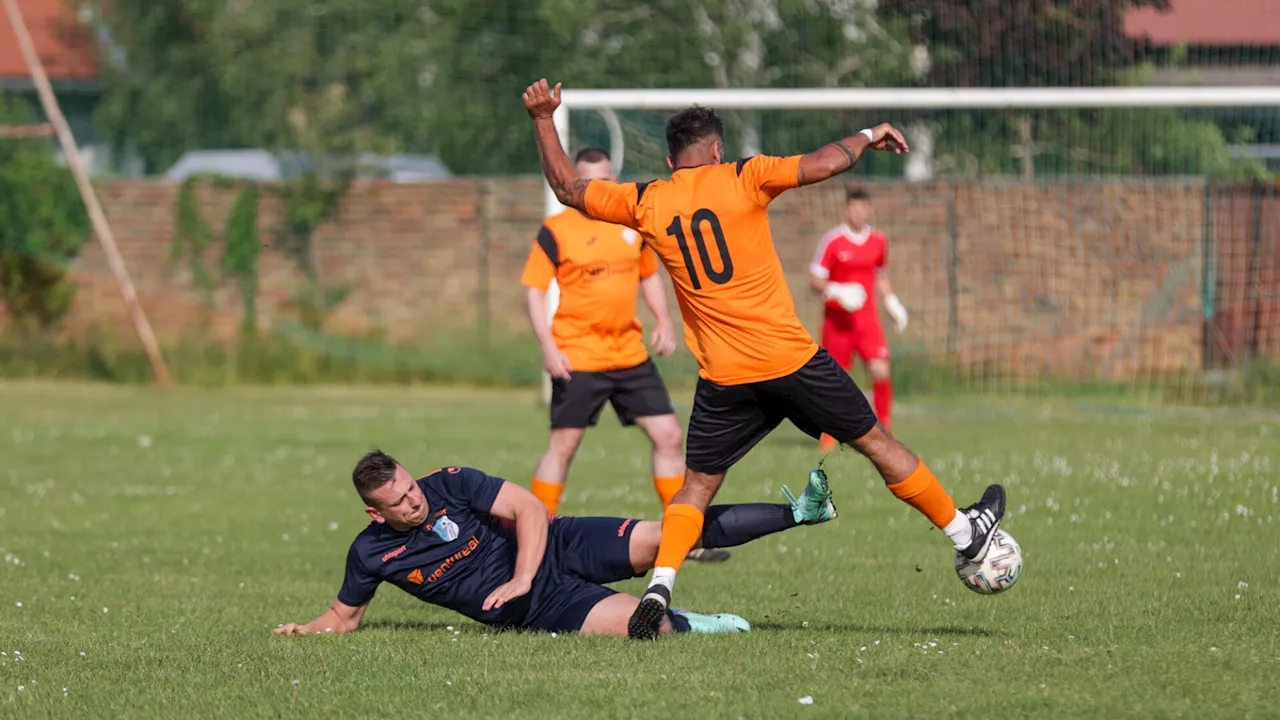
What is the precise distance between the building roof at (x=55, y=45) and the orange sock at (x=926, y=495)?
114 ft

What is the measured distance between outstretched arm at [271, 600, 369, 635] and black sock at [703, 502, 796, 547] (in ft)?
5.48

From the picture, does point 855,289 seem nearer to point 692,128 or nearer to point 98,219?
point 692,128

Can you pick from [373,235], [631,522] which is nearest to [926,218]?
[373,235]

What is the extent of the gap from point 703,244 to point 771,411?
2.89 ft

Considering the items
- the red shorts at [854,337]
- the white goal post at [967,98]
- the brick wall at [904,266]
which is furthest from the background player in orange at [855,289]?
the brick wall at [904,266]

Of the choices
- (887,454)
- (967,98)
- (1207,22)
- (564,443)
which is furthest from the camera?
(1207,22)

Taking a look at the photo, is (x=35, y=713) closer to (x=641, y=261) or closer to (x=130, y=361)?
(x=641, y=261)

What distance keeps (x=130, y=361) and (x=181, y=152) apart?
8010mm

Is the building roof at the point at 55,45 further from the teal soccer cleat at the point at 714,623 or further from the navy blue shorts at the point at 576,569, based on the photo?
the teal soccer cleat at the point at 714,623

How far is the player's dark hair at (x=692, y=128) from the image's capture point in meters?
7.55

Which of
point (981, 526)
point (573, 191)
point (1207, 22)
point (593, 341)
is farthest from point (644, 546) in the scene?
point (1207, 22)

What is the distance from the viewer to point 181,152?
32875 millimetres

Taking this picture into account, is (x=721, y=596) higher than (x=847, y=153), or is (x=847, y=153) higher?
(x=847, y=153)

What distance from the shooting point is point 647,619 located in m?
7.21
